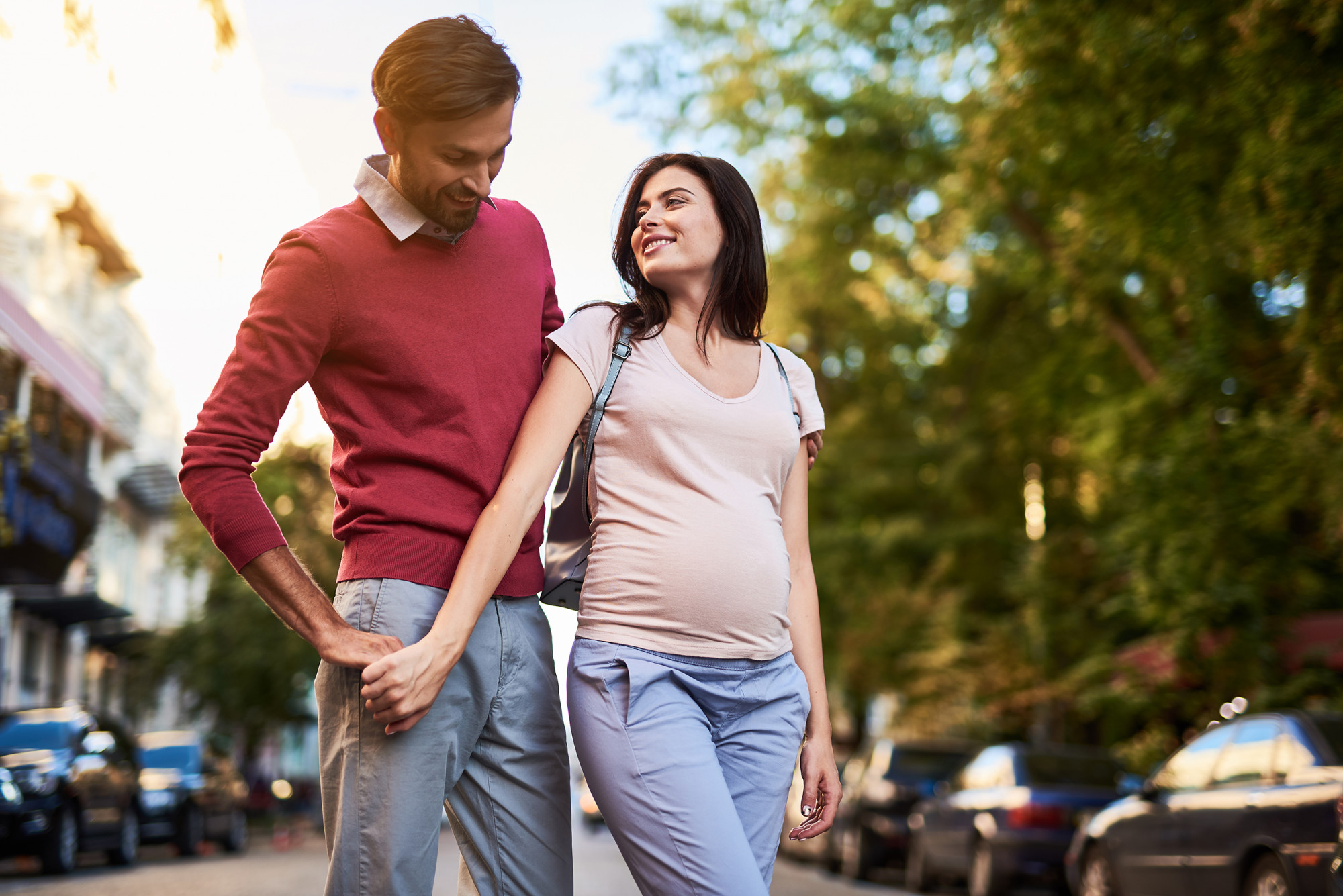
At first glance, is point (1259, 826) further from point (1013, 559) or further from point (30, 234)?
point (30, 234)

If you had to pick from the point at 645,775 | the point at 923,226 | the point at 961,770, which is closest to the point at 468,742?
the point at 645,775

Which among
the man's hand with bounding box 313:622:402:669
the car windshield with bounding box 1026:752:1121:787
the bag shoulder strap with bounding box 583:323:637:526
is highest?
the bag shoulder strap with bounding box 583:323:637:526

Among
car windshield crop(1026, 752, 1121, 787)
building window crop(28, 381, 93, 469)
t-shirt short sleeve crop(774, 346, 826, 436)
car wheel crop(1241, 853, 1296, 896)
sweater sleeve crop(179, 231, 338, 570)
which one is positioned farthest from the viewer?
building window crop(28, 381, 93, 469)

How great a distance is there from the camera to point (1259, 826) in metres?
9.16

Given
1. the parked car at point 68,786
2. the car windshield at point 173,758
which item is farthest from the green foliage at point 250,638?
the parked car at point 68,786

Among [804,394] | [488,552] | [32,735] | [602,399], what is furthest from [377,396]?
[32,735]

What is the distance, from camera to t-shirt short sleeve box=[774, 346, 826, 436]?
341 cm

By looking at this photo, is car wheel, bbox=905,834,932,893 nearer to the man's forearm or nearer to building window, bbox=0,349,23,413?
building window, bbox=0,349,23,413

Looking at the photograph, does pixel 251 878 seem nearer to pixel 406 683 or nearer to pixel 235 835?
pixel 235 835

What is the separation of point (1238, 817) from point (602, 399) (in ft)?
25.3

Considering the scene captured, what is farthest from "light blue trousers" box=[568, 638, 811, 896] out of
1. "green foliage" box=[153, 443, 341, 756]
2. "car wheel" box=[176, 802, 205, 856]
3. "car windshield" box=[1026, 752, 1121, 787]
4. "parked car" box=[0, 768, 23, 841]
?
"green foliage" box=[153, 443, 341, 756]

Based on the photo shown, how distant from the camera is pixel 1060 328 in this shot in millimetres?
25328

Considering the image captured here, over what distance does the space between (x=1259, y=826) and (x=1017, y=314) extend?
755 inches

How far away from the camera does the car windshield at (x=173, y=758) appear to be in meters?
20.0
